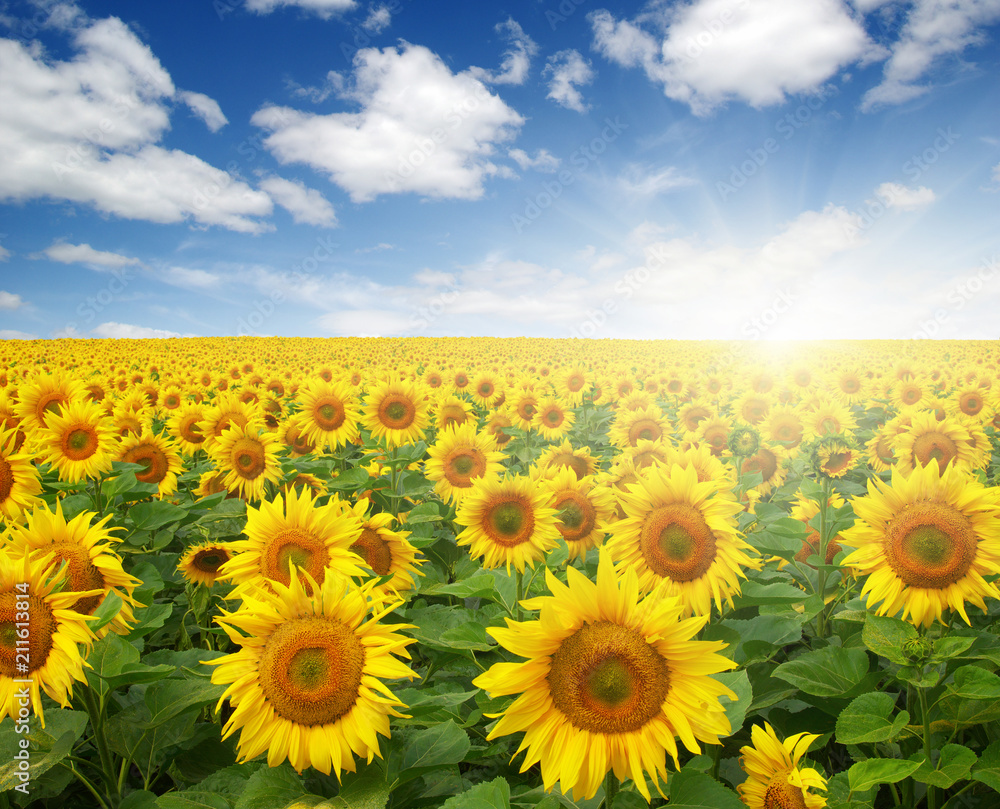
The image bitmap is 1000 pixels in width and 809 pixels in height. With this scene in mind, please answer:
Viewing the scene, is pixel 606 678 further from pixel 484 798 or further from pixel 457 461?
pixel 457 461

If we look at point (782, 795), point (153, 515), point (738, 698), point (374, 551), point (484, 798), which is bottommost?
point (782, 795)

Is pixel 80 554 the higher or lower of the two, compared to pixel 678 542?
lower

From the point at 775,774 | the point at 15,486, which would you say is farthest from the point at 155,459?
the point at 775,774

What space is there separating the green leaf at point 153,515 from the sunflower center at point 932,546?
5156mm

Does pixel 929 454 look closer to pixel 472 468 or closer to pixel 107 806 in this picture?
pixel 472 468

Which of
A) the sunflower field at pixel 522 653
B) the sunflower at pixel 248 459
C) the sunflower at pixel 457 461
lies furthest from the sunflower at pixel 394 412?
the sunflower field at pixel 522 653

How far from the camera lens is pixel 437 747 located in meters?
2.26

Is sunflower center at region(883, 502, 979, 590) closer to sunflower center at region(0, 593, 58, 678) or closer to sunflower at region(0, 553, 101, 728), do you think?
sunflower at region(0, 553, 101, 728)

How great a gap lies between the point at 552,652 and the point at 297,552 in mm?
1494

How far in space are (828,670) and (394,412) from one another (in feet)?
19.0

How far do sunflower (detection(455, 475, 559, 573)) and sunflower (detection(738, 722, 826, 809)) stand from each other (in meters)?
1.76

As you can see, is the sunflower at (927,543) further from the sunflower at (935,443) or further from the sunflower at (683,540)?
the sunflower at (935,443)

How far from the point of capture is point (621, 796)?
203 centimetres

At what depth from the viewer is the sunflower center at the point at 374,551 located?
3.31 m
